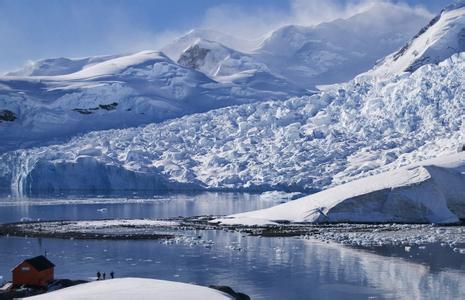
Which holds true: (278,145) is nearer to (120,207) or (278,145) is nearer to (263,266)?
(120,207)

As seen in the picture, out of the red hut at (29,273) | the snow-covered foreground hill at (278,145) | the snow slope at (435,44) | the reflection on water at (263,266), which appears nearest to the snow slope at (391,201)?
the reflection on water at (263,266)

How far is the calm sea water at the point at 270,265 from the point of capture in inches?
1270

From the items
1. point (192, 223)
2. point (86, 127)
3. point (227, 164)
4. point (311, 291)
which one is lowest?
point (311, 291)

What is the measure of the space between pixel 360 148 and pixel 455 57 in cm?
3215

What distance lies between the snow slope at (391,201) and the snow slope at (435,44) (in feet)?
326

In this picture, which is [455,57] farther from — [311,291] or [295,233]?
[311,291]

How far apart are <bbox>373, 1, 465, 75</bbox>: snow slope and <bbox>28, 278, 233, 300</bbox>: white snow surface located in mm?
140673

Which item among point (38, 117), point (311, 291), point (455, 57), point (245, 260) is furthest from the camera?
point (38, 117)

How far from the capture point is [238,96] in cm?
17600

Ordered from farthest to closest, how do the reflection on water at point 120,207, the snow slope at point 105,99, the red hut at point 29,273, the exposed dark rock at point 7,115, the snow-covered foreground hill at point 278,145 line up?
the snow slope at point 105,99, the exposed dark rock at point 7,115, the snow-covered foreground hill at point 278,145, the reflection on water at point 120,207, the red hut at point 29,273

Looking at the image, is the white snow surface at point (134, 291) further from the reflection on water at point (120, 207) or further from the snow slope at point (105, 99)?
the snow slope at point (105, 99)

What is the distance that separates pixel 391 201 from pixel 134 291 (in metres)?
41.2

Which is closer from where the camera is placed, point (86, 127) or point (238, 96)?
point (86, 127)

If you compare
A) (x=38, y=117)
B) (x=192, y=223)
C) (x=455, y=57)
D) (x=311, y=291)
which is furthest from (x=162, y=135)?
(x=311, y=291)
